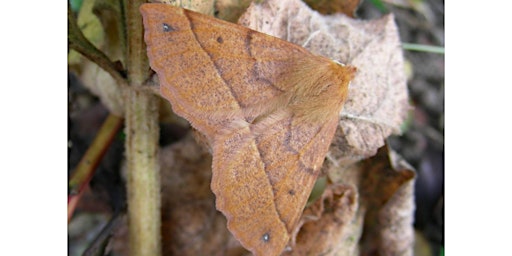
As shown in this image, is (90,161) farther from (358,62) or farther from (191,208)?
(358,62)

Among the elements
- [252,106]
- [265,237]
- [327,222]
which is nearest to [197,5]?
[252,106]

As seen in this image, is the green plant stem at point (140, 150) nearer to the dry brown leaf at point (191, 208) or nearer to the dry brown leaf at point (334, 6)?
the dry brown leaf at point (191, 208)

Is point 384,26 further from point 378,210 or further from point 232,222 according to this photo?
point 232,222

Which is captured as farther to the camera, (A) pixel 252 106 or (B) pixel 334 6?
(B) pixel 334 6

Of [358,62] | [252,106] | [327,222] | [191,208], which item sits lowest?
[191,208]

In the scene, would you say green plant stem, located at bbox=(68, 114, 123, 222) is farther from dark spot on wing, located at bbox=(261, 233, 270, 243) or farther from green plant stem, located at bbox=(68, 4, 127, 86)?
dark spot on wing, located at bbox=(261, 233, 270, 243)

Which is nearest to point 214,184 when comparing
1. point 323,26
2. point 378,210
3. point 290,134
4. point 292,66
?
point 290,134
